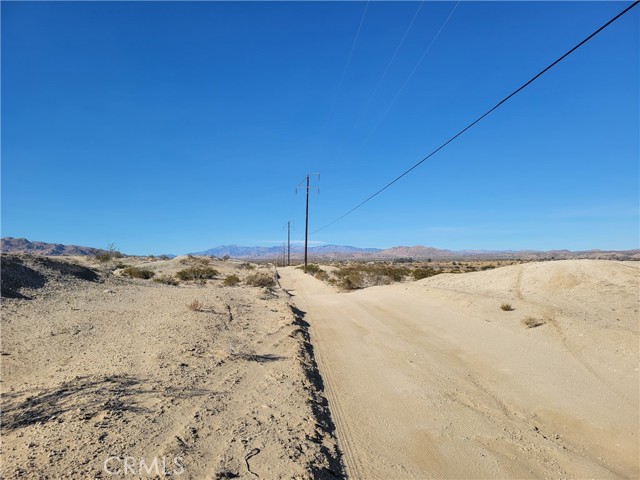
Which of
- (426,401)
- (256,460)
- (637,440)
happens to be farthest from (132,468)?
(637,440)

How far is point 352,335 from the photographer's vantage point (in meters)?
13.5

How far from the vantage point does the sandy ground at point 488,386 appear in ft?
18.6

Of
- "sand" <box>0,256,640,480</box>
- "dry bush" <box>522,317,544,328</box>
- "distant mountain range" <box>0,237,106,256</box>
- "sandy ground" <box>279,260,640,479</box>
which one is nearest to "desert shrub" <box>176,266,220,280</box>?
"sand" <box>0,256,640,480</box>

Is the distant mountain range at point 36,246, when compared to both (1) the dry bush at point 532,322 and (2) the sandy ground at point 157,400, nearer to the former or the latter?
(2) the sandy ground at point 157,400

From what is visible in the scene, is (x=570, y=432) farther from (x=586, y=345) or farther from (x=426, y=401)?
(x=586, y=345)

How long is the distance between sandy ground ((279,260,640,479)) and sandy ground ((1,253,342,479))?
35.5 inches

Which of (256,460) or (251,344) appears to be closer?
(256,460)

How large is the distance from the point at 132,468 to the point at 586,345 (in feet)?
36.5

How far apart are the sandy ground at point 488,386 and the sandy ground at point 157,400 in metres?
0.90

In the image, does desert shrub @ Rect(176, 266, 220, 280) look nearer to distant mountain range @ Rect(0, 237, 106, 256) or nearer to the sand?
the sand

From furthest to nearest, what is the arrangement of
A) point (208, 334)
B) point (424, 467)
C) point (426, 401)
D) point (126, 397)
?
point (208, 334) → point (426, 401) → point (126, 397) → point (424, 467)

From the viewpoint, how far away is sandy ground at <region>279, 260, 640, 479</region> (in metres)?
5.67

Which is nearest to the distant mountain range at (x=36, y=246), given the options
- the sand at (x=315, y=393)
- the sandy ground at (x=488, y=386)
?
the sand at (x=315, y=393)

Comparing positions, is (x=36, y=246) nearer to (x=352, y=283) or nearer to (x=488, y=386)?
(x=352, y=283)
